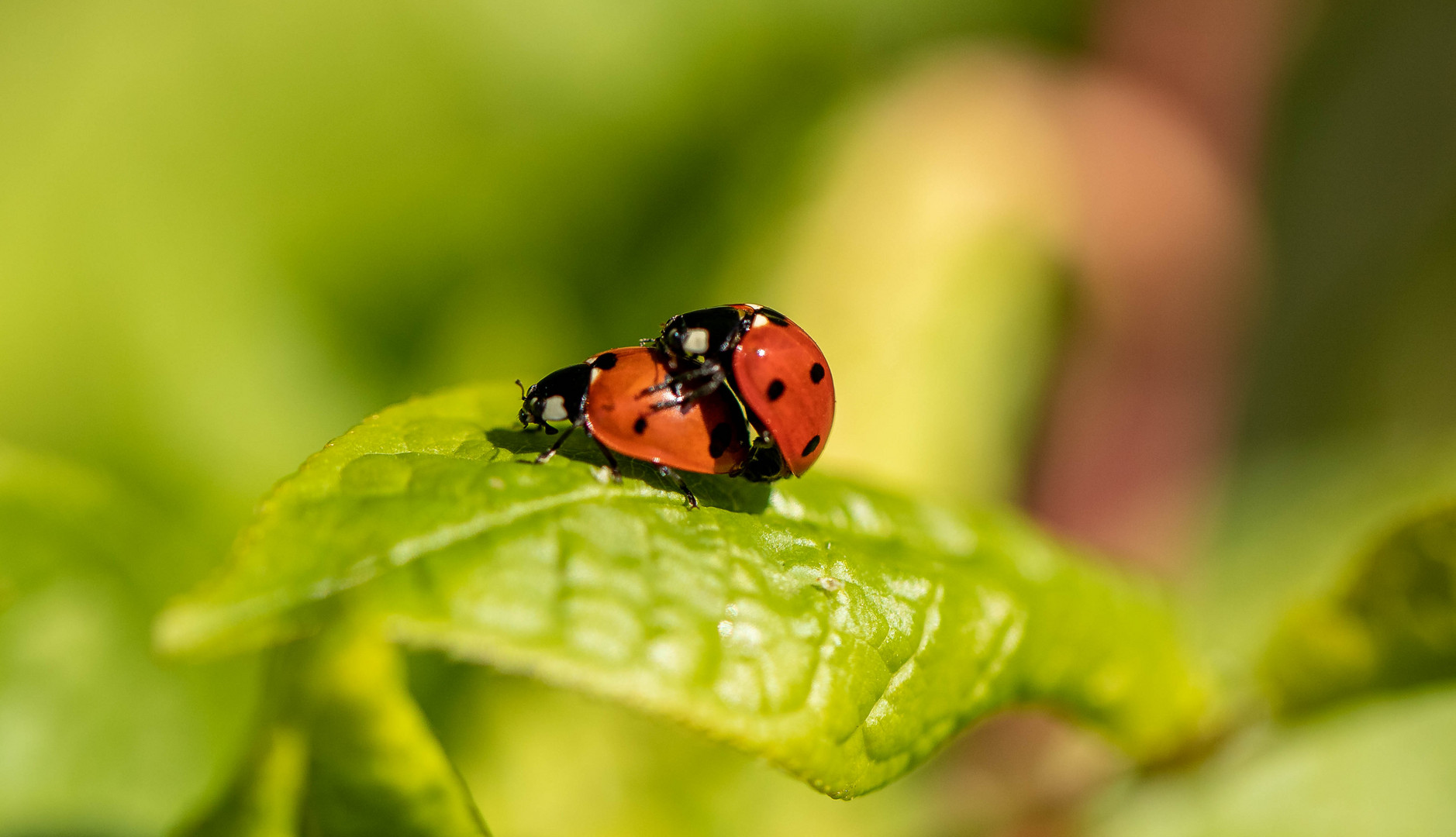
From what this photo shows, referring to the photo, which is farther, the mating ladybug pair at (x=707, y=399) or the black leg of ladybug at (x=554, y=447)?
the mating ladybug pair at (x=707, y=399)

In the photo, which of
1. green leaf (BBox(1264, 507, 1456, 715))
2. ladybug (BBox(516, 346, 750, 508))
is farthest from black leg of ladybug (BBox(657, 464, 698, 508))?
green leaf (BBox(1264, 507, 1456, 715))

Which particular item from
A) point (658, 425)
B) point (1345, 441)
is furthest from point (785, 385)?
point (1345, 441)

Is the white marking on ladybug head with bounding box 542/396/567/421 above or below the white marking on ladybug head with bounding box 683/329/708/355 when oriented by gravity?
below

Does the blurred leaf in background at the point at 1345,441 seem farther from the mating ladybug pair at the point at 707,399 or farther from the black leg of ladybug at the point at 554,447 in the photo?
the black leg of ladybug at the point at 554,447

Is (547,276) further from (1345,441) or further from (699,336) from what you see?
(1345,441)

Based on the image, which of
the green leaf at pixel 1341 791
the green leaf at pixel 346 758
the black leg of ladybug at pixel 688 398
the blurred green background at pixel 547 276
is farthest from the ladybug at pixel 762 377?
the green leaf at pixel 1341 791

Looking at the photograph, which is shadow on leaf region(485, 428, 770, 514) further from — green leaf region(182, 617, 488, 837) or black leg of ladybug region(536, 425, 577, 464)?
green leaf region(182, 617, 488, 837)

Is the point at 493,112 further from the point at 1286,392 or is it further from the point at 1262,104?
the point at 1286,392
